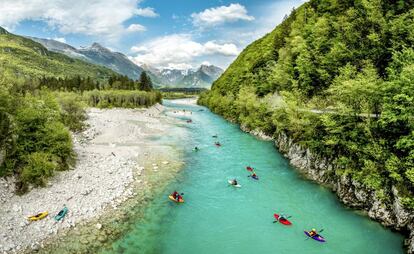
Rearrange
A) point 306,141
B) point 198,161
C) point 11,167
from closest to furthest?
point 11,167 < point 306,141 < point 198,161

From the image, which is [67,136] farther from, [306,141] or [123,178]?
[306,141]

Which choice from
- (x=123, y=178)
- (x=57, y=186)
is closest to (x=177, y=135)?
(x=123, y=178)

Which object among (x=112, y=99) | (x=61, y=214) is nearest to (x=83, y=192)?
(x=61, y=214)

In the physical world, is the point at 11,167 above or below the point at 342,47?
below

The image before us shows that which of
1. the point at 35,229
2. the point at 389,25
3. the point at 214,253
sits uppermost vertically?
the point at 389,25

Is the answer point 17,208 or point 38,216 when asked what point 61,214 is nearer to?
point 38,216

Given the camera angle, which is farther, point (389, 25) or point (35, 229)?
point (389, 25)
